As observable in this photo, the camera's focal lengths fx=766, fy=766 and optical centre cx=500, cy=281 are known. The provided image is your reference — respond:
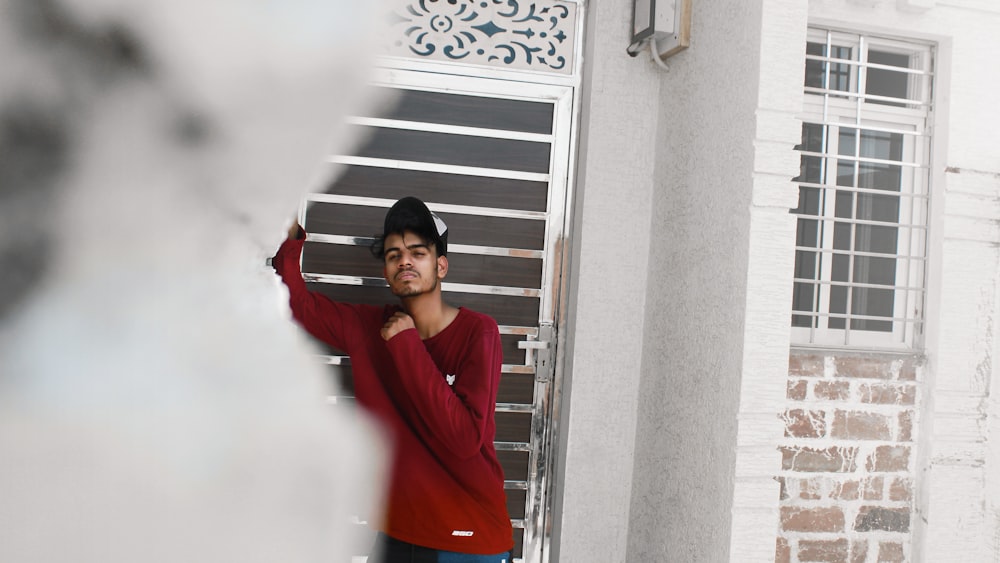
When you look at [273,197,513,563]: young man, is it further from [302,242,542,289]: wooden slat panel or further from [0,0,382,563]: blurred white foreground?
[302,242,542,289]: wooden slat panel

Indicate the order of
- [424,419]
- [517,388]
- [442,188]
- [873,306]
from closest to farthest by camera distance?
[424,419], [442,188], [517,388], [873,306]

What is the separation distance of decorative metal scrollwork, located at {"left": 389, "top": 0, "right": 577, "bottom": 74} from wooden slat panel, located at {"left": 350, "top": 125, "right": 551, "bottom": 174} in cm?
34

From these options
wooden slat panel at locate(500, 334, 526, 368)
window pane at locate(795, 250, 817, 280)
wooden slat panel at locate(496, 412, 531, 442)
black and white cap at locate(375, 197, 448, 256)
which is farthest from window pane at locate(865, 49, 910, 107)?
black and white cap at locate(375, 197, 448, 256)

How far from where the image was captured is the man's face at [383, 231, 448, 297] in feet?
8.13

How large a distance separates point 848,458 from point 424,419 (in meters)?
2.35

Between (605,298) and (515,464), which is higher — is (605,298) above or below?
above

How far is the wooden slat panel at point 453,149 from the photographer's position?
3299 mm

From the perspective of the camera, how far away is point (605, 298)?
11.4ft

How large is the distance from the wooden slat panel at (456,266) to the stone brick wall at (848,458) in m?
1.33

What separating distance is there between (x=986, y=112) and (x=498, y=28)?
249 centimetres

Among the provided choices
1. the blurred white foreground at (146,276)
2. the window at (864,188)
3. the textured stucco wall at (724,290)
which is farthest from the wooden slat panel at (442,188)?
the window at (864,188)

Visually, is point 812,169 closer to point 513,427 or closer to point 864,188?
point 864,188

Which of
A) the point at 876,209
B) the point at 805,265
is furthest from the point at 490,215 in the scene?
the point at 876,209

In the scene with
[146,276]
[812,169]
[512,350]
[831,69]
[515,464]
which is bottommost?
[515,464]
